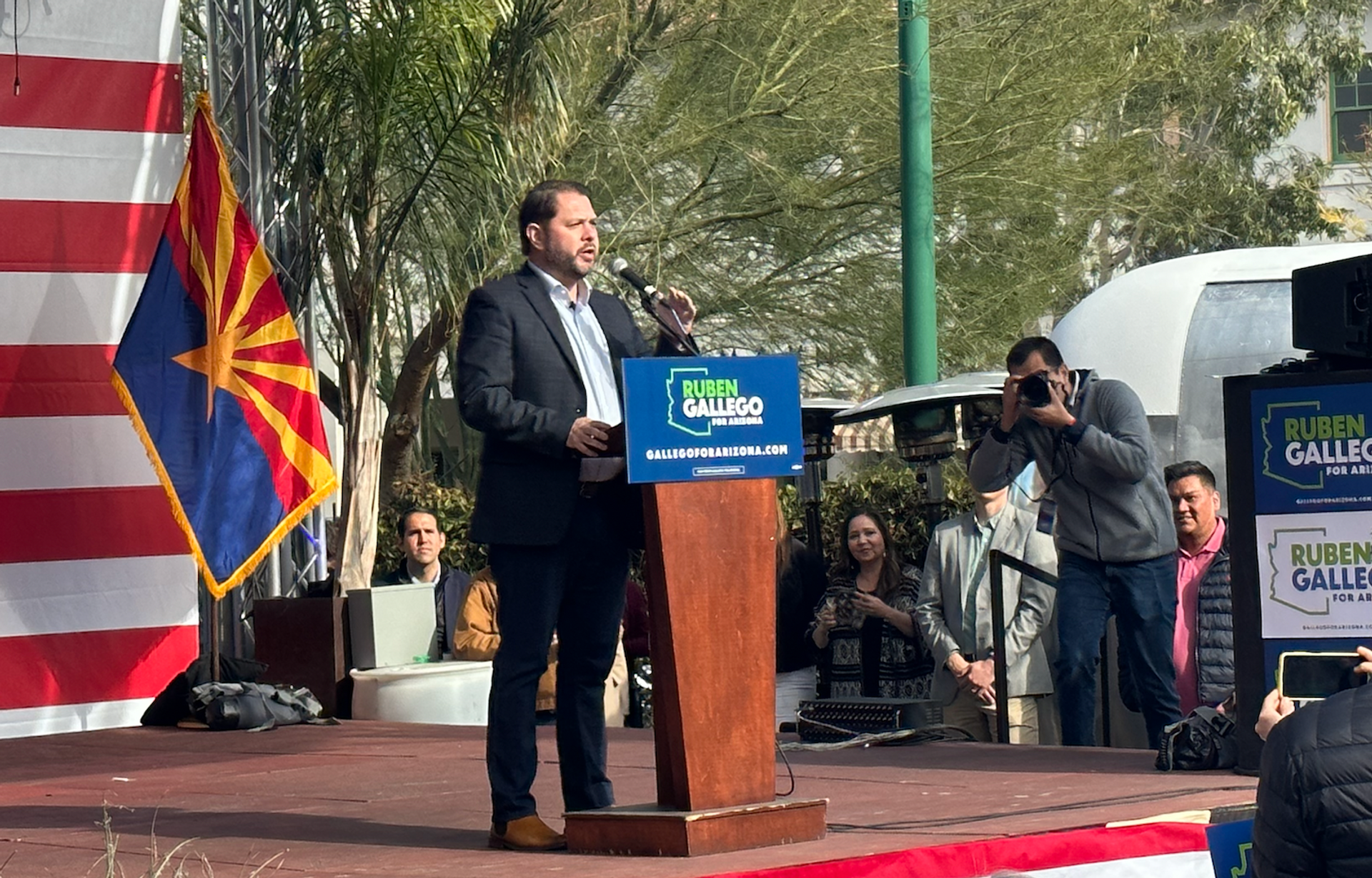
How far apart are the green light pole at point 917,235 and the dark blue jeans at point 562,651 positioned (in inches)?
244

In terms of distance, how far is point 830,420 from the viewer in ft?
37.0

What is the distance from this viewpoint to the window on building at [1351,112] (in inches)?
1373

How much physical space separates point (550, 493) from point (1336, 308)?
8.90 ft

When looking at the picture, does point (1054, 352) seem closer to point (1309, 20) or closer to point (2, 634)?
point (2, 634)

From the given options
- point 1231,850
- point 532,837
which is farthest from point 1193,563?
point 1231,850

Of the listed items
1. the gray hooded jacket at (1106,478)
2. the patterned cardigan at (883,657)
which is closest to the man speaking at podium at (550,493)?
the gray hooded jacket at (1106,478)

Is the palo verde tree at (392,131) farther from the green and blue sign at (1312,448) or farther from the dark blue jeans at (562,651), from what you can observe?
the green and blue sign at (1312,448)

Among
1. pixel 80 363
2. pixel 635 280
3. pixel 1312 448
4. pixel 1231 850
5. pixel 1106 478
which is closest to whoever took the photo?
pixel 1231 850

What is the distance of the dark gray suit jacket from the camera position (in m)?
5.56

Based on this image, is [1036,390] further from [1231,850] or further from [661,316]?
[1231,850]

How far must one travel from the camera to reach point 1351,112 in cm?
3509

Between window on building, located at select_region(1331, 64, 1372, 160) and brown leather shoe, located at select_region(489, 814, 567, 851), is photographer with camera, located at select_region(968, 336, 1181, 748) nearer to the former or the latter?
brown leather shoe, located at select_region(489, 814, 567, 851)

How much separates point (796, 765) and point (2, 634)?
4.56m

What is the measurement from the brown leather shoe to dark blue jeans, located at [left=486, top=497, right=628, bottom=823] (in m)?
0.03
